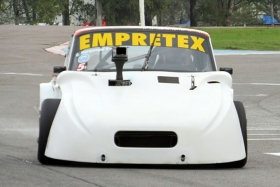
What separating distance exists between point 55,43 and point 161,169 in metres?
26.3

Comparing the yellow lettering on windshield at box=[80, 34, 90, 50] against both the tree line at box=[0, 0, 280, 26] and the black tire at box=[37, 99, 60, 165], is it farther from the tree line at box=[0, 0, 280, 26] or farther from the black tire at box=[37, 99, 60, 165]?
the tree line at box=[0, 0, 280, 26]

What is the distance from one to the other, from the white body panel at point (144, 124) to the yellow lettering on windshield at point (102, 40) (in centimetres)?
127

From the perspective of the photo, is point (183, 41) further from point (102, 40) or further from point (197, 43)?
point (102, 40)

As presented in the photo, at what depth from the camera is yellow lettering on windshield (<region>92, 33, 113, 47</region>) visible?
8945 millimetres

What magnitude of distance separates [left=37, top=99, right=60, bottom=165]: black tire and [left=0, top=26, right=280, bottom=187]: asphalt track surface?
0.11 m

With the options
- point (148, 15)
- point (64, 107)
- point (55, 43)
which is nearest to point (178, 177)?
point (64, 107)

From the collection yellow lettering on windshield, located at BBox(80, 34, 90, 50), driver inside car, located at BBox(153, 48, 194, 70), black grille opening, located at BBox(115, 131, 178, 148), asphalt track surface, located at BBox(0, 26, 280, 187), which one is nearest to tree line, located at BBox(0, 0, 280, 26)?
asphalt track surface, located at BBox(0, 26, 280, 187)

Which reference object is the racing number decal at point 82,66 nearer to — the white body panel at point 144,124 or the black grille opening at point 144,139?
the white body panel at point 144,124

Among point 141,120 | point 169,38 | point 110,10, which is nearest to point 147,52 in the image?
point 169,38

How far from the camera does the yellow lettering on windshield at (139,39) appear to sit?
8.94 metres

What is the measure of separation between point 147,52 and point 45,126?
1.79 meters

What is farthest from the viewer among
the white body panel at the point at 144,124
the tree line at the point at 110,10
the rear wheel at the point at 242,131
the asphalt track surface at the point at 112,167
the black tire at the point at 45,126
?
the tree line at the point at 110,10

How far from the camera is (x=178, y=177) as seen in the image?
689 centimetres

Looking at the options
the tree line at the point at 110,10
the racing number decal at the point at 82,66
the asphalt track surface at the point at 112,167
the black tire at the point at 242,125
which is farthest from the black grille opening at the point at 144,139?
the tree line at the point at 110,10
